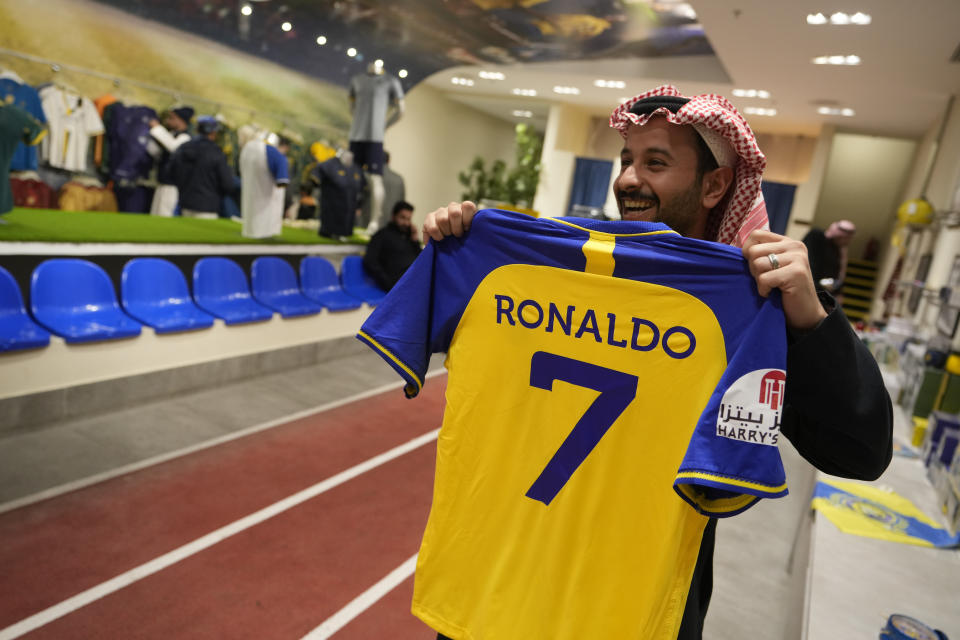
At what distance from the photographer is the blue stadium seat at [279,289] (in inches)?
227

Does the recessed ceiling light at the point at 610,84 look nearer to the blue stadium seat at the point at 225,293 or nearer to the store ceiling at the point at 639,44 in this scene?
the store ceiling at the point at 639,44

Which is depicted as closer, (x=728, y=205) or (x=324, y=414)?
(x=728, y=205)

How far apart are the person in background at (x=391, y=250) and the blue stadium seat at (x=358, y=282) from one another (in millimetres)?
75

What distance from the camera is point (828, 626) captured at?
1804 mm

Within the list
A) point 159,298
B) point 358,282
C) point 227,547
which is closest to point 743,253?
point 227,547

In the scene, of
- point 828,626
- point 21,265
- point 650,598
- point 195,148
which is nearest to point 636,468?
point 650,598

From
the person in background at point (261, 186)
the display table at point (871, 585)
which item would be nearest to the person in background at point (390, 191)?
the person in background at point (261, 186)

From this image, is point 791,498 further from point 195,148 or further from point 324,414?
point 195,148

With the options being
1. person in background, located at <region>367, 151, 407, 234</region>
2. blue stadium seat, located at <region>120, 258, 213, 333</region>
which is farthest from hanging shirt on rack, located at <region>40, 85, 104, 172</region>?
person in background, located at <region>367, 151, 407, 234</region>

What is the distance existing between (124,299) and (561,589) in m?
4.36

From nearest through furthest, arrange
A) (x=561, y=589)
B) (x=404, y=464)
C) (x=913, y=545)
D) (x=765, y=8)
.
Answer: (x=561, y=589)
(x=913, y=545)
(x=404, y=464)
(x=765, y=8)

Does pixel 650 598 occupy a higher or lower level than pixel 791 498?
higher

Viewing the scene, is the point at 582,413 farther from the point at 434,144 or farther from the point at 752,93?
the point at 434,144

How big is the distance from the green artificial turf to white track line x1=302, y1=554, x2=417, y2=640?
3070mm
